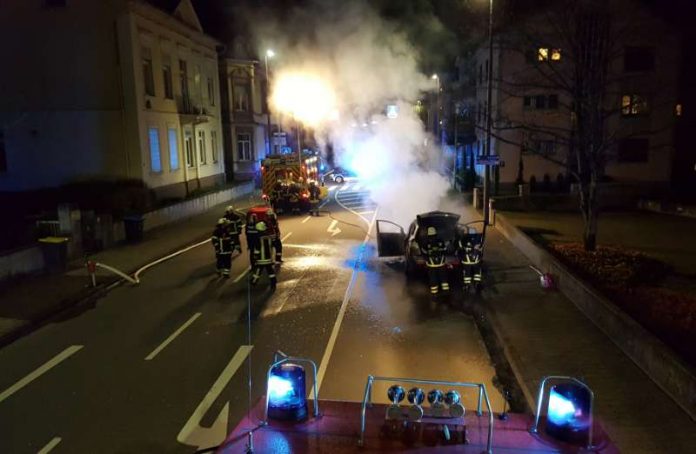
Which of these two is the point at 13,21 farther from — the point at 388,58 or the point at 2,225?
the point at 388,58

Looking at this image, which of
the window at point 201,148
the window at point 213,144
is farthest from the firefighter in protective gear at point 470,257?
the window at point 213,144

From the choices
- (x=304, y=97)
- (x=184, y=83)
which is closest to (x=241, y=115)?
(x=304, y=97)

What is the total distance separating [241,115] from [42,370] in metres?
30.4

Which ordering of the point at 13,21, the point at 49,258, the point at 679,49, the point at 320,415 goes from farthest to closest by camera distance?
the point at 679,49
the point at 13,21
the point at 49,258
the point at 320,415

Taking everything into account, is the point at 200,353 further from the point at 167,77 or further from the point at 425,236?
the point at 167,77

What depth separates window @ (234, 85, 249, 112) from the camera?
120ft

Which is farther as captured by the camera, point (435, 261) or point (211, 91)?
point (211, 91)

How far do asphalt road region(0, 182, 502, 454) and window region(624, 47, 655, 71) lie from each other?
22892 millimetres

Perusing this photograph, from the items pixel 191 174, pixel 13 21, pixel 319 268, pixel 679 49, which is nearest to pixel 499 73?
pixel 679 49

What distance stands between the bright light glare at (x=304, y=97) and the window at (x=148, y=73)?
9.08 m

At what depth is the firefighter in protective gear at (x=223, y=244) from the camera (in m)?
12.5

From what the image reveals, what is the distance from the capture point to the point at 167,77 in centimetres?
2603

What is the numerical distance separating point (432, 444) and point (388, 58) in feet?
68.7

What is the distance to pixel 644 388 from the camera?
6.41 meters
